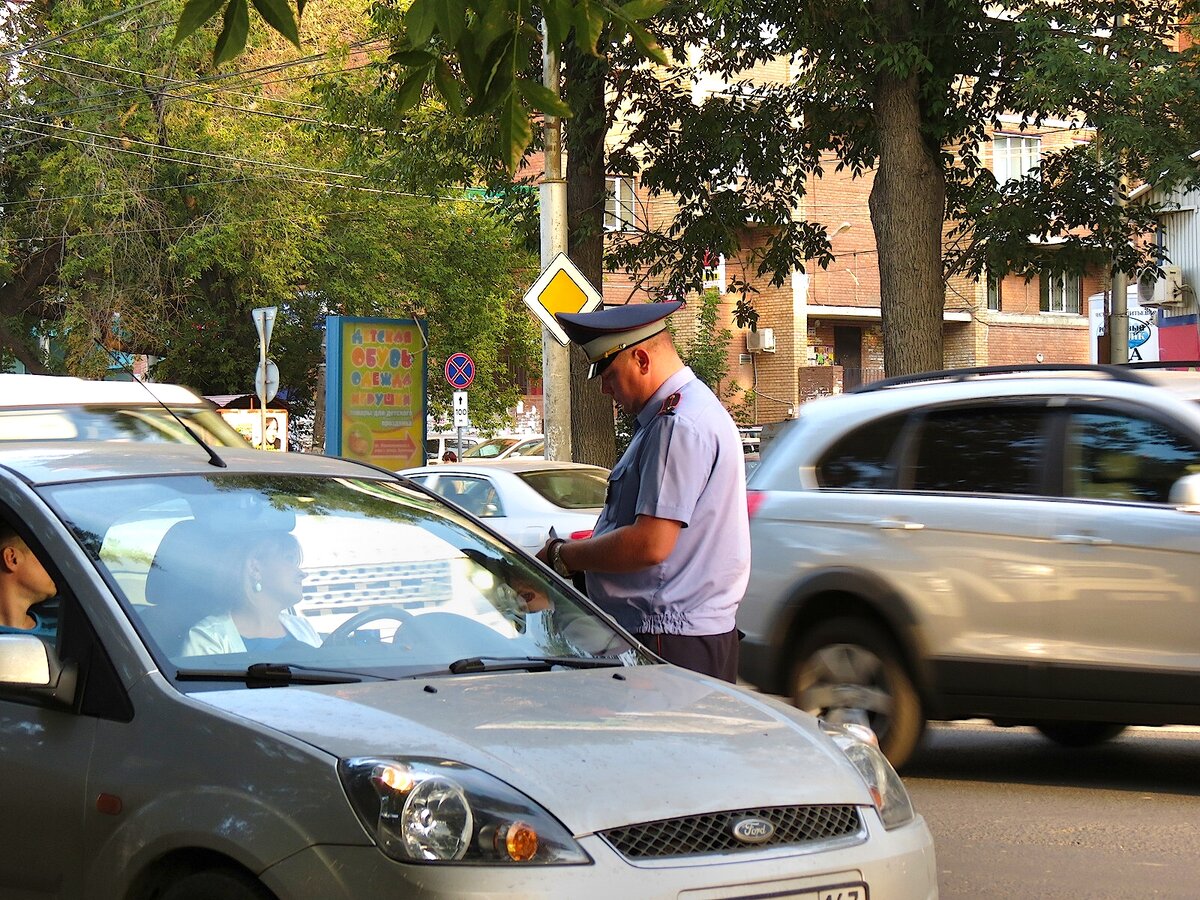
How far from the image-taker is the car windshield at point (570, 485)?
13.4 m

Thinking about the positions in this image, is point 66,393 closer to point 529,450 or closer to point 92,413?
point 92,413

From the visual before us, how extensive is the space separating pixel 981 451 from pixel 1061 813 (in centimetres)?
167

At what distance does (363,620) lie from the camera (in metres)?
4.18

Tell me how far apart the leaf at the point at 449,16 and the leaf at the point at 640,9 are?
0.63 meters

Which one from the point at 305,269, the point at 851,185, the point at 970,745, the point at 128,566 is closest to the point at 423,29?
the point at 128,566

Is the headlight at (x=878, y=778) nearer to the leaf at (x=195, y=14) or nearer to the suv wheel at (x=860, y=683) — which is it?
the leaf at (x=195, y=14)

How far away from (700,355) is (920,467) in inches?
1319

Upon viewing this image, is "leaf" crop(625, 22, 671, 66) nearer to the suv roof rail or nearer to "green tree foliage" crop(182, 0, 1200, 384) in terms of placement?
the suv roof rail

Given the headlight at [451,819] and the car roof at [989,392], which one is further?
the car roof at [989,392]

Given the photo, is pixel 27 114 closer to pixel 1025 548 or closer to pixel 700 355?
pixel 700 355

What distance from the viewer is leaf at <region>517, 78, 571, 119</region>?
5129mm

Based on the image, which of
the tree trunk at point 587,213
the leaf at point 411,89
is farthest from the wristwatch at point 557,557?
the tree trunk at point 587,213

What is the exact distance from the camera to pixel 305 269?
34688mm

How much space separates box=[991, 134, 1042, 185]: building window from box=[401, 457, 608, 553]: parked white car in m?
33.2
